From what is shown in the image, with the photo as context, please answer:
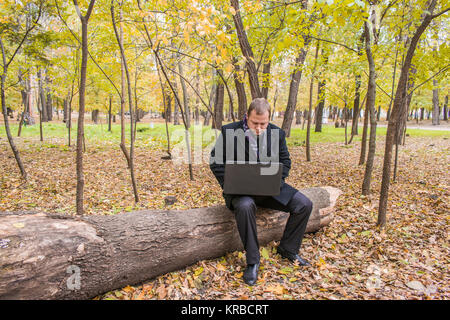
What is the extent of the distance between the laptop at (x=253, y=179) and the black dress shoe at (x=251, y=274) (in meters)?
0.79

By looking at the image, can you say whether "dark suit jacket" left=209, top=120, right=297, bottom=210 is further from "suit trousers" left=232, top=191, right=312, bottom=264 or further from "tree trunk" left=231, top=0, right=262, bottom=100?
"tree trunk" left=231, top=0, right=262, bottom=100

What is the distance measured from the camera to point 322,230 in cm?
393

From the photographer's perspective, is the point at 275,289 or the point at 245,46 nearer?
the point at 275,289

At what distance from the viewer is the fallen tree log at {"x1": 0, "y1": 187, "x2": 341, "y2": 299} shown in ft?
6.44

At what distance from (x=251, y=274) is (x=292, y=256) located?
66 cm

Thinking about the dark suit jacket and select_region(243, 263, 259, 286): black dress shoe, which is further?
the dark suit jacket

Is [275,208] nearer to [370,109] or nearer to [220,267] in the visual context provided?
[220,267]

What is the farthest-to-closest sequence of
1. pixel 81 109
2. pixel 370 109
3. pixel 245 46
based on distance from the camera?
pixel 245 46, pixel 370 109, pixel 81 109

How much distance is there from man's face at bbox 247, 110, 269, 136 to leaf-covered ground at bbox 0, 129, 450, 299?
154cm

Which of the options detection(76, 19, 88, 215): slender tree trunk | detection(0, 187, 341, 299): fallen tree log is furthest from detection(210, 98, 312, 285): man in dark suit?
detection(76, 19, 88, 215): slender tree trunk

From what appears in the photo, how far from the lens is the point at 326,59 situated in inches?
286

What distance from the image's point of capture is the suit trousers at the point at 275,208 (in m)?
2.88

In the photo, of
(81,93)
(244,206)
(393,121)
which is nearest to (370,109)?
(393,121)

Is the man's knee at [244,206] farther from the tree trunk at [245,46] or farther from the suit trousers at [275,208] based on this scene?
the tree trunk at [245,46]
